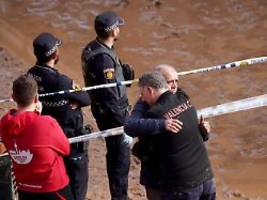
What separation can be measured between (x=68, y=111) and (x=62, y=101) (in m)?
0.10

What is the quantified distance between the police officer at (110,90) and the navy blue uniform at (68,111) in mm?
383

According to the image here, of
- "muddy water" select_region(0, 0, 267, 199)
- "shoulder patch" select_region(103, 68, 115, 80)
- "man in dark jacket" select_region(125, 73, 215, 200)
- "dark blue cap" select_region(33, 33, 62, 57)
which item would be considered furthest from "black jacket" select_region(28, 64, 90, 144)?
"muddy water" select_region(0, 0, 267, 199)

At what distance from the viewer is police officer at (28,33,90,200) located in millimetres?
5465

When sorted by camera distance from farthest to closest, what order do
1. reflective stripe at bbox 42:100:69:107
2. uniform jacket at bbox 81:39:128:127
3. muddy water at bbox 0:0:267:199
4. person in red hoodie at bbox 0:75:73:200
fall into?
1. muddy water at bbox 0:0:267:199
2. uniform jacket at bbox 81:39:128:127
3. reflective stripe at bbox 42:100:69:107
4. person in red hoodie at bbox 0:75:73:200

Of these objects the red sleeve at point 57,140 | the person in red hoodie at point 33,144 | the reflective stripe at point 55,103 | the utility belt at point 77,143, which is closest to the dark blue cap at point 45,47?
the reflective stripe at point 55,103

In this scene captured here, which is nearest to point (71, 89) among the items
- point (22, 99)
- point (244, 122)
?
point (22, 99)

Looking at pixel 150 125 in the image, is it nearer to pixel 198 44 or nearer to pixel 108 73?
pixel 108 73

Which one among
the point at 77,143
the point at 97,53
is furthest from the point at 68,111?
Result: the point at 97,53

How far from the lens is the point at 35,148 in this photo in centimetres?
445

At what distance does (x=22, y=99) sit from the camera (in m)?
4.45

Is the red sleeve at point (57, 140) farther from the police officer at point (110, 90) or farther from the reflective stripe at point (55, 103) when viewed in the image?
the police officer at point (110, 90)

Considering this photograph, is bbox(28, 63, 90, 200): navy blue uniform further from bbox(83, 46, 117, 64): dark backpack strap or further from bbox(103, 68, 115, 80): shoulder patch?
bbox(83, 46, 117, 64): dark backpack strap

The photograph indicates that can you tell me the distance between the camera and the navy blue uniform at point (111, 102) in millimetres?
5926

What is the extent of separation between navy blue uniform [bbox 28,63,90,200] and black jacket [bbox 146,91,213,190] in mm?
1090
